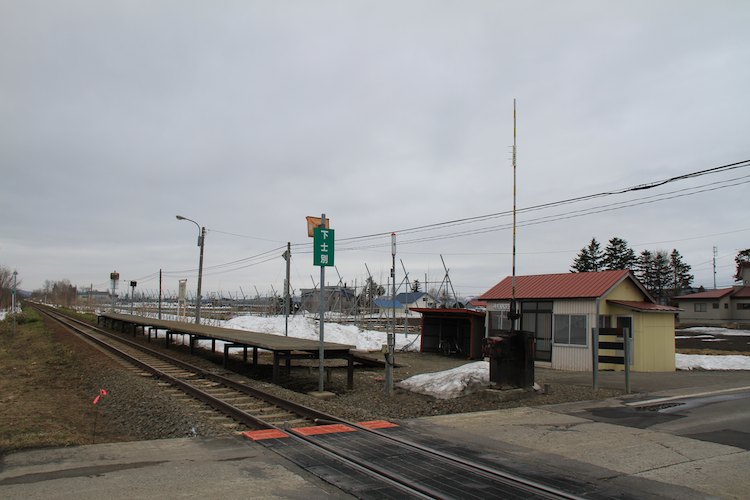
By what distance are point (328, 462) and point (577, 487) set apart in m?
2.58

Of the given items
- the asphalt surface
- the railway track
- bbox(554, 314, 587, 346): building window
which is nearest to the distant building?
bbox(554, 314, 587, 346): building window

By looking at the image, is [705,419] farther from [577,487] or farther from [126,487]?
[126,487]

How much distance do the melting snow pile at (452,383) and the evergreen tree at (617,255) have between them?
6524 cm

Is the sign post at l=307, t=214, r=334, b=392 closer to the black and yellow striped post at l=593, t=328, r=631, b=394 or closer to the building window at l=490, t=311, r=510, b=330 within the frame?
the black and yellow striped post at l=593, t=328, r=631, b=394

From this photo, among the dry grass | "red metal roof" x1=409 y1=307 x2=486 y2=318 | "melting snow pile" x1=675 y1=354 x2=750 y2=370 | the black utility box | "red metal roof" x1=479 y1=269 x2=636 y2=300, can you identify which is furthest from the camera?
"red metal roof" x1=409 y1=307 x2=486 y2=318

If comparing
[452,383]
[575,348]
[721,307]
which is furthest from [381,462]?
[721,307]

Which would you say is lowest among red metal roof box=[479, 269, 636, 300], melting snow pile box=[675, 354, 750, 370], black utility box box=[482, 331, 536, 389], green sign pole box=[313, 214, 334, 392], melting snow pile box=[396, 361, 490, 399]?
melting snow pile box=[675, 354, 750, 370]

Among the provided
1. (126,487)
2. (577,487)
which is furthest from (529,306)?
(126,487)

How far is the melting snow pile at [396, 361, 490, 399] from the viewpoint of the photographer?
1088 centimetres

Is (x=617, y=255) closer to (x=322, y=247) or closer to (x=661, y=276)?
(x=661, y=276)

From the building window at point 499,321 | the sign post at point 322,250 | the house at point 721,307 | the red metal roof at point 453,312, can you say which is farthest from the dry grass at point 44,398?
the house at point 721,307

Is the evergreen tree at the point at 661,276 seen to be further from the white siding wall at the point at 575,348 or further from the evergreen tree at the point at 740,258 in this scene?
the white siding wall at the point at 575,348

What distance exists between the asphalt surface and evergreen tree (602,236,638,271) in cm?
6636

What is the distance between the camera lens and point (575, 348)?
58.1ft
